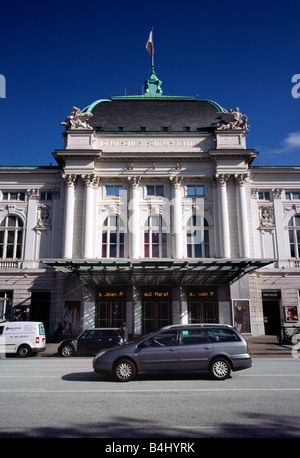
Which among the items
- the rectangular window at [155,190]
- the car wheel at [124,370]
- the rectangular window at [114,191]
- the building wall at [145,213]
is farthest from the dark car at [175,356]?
the rectangular window at [114,191]

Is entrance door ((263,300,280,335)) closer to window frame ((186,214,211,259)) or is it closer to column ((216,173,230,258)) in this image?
column ((216,173,230,258))

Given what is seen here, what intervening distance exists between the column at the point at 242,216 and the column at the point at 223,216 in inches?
41.7

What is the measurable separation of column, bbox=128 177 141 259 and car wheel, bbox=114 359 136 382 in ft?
64.0

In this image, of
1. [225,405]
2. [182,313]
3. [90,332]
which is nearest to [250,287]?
[182,313]

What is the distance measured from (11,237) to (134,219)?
36.3 feet

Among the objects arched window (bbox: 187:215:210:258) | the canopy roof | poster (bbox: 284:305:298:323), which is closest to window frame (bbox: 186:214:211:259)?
arched window (bbox: 187:215:210:258)

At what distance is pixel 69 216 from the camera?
31344mm

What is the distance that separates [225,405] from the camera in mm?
7898

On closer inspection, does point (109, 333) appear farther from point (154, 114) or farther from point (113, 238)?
point (154, 114)

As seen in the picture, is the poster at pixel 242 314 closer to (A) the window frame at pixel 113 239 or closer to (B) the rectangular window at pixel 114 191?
(A) the window frame at pixel 113 239

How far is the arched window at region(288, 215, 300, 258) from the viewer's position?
32.4 meters

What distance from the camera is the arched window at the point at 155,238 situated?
31766 mm

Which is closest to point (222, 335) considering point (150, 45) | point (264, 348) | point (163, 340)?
point (163, 340)
